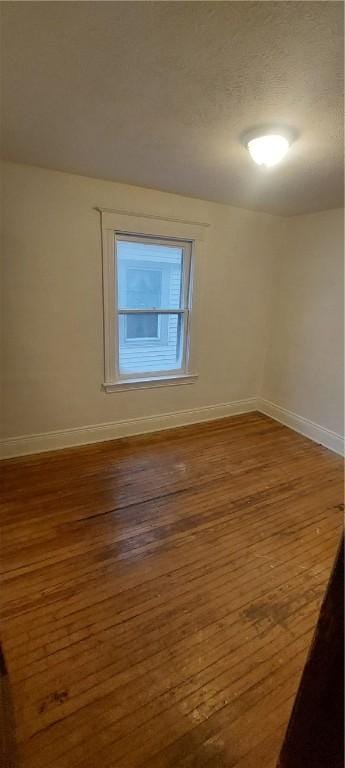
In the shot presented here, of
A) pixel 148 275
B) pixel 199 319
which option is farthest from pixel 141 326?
pixel 199 319

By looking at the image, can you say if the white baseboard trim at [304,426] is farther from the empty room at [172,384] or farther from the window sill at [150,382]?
the window sill at [150,382]

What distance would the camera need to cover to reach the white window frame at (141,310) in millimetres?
2639

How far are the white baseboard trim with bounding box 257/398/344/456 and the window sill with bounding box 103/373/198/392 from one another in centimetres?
106

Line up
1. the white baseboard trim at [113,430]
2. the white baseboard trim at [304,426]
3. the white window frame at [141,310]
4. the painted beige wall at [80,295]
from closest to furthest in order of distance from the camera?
the painted beige wall at [80,295]
the white window frame at [141,310]
the white baseboard trim at [113,430]
the white baseboard trim at [304,426]

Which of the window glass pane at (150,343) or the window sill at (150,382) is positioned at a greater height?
the window glass pane at (150,343)

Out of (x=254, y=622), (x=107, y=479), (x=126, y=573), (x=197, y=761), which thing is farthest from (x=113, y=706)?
(x=107, y=479)

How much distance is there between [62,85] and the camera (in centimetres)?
126

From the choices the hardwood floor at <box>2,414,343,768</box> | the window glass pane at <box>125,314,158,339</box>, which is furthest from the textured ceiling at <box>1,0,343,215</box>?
the hardwood floor at <box>2,414,343,768</box>

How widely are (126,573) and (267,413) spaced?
2655 millimetres

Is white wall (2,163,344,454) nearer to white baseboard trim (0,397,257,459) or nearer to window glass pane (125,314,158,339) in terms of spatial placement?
white baseboard trim (0,397,257,459)

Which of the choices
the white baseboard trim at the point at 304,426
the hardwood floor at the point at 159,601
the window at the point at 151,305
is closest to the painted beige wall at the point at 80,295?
the window at the point at 151,305

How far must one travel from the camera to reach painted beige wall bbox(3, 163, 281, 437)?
2.37 metres

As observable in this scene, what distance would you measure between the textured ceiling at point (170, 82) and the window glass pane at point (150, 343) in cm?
128

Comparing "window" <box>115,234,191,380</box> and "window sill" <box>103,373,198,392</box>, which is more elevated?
"window" <box>115,234,191,380</box>
